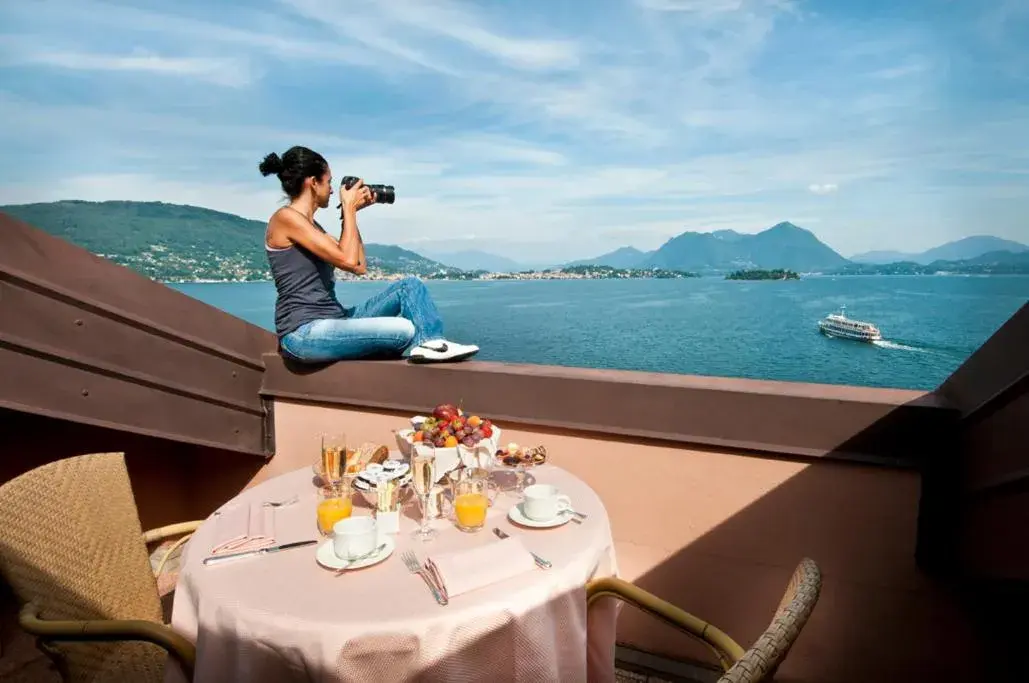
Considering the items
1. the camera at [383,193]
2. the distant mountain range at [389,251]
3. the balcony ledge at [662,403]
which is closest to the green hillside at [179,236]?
the distant mountain range at [389,251]

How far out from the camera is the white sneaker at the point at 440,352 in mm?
2152

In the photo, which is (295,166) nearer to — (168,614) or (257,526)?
(257,526)

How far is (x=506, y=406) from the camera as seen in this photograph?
6.66ft

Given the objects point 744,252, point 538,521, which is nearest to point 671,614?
point 538,521

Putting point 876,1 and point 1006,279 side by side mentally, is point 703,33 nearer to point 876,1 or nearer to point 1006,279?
point 876,1

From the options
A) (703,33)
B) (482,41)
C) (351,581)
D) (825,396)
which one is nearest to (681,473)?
(825,396)

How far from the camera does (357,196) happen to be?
97.8 inches

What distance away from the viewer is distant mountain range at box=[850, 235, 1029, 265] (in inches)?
1875

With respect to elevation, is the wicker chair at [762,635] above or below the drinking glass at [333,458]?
below

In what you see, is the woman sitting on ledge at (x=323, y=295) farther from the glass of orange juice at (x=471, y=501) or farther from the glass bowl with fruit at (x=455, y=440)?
the glass of orange juice at (x=471, y=501)

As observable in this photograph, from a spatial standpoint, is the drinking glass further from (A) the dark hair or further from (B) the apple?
(A) the dark hair

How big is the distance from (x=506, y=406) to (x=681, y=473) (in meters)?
0.62

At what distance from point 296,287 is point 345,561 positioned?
1.47 meters

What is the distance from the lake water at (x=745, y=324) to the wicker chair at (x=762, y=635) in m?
16.2
